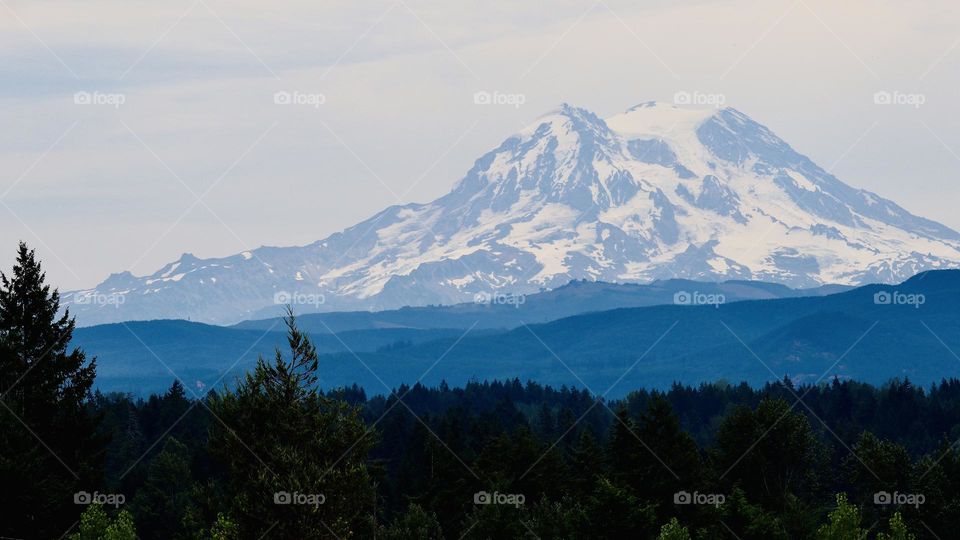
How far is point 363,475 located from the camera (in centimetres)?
6581

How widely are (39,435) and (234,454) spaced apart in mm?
26292

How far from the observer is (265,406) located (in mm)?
64312
